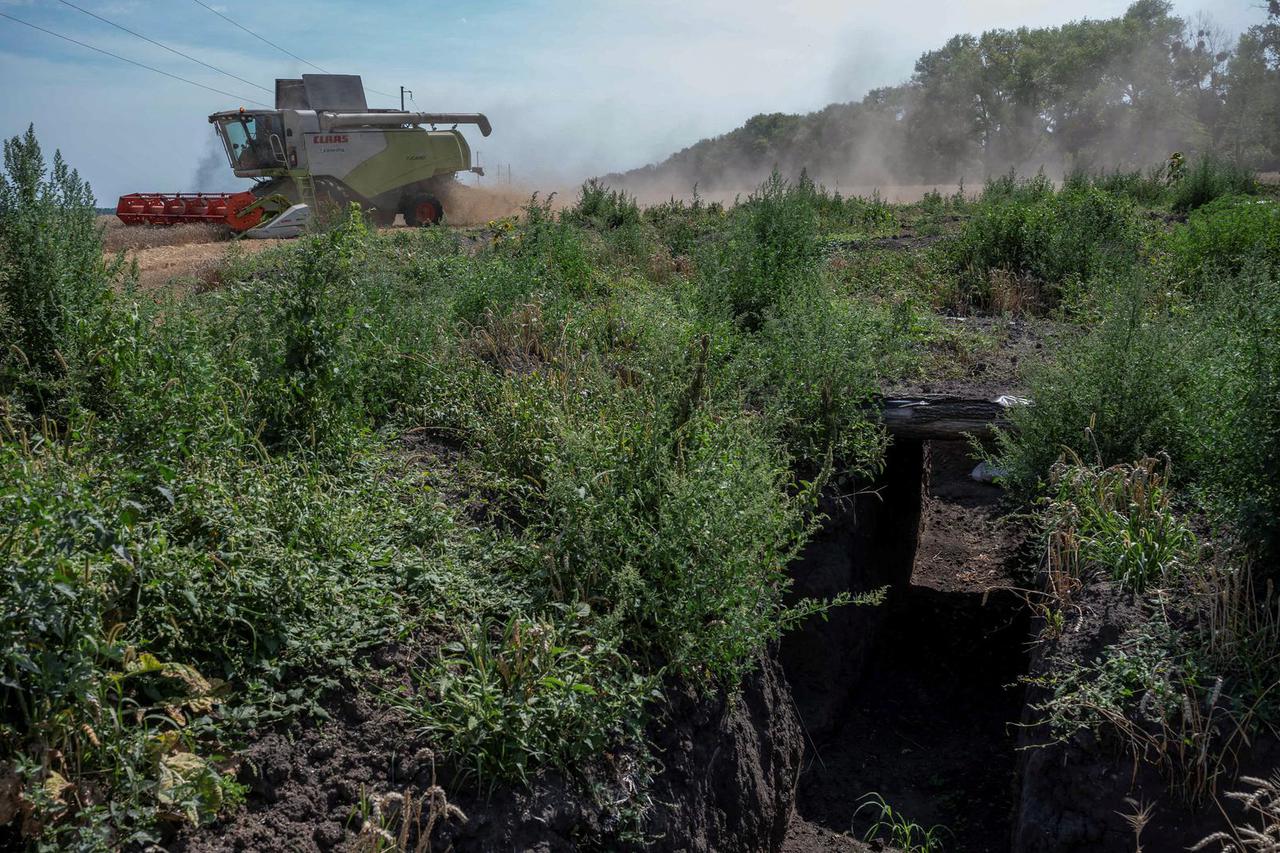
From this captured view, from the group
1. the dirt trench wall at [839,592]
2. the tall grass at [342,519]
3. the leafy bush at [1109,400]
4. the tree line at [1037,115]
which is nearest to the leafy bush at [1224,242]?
the leafy bush at [1109,400]

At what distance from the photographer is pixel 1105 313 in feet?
23.0

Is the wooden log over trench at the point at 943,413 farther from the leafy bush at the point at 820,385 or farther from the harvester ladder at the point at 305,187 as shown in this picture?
the harvester ladder at the point at 305,187

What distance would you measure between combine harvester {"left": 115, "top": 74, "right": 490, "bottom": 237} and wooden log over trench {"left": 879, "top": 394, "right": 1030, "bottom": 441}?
48.0 ft

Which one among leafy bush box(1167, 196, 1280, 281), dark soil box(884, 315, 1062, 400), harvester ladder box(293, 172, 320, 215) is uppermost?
harvester ladder box(293, 172, 320, 215)

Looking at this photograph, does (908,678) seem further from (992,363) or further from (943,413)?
(992,363)

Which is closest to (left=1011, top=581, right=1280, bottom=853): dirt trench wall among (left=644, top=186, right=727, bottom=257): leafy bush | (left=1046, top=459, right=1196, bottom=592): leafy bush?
(left=1046, top=459, right=1196, bottom=592): leafy bush

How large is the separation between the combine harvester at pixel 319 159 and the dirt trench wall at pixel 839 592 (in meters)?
14.5

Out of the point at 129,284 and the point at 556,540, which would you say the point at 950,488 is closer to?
the point at 556,540

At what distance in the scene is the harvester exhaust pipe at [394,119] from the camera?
2075 cm

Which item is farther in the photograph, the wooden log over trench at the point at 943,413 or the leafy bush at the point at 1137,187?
the leafy bush at the point at 1137,187

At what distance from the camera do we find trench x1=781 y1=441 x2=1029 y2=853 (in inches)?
217

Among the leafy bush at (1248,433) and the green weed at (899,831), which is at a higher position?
the leafy bush at (1248,433)

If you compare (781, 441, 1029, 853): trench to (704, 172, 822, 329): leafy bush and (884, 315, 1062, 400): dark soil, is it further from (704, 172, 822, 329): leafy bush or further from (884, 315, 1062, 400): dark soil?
(704, 172, 822, 329): leafy bush

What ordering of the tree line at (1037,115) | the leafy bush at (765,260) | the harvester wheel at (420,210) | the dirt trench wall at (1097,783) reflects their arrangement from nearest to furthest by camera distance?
the dirt trench wall at (1097,783)
the leafy bush at (765,260)
the harvester wheel at (420,210)
the tree line at (1037,115)
